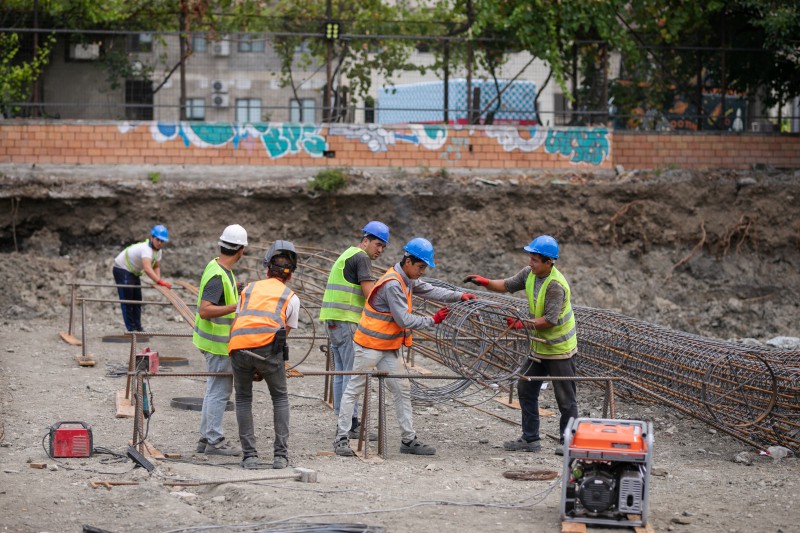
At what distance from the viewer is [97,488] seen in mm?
7223

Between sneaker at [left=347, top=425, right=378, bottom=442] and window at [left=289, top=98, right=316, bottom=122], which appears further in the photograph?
window at [left=289, top=98, right=316, bottom=122]

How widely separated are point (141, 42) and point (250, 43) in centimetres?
202

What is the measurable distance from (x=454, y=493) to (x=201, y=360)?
6680 millimetres

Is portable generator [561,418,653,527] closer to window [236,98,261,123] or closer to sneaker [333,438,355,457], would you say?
sneaker [333,438,355,457]

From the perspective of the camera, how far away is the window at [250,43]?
63.2 ft

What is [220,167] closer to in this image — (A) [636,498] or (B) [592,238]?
(B) [592,238]

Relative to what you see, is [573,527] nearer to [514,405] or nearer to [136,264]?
[514,405]

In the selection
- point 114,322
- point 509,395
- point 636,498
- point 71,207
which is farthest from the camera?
point 71,207

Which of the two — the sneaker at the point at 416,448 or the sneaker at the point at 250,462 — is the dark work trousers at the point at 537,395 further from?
the sneaker at the point at 250,462

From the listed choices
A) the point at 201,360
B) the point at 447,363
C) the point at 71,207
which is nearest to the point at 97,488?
the point at 447,363

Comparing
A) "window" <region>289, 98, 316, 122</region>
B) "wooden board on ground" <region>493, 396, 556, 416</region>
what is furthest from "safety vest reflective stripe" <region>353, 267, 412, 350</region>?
"window" <region>289, 98, 316, 122</region>

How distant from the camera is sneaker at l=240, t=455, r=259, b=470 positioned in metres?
7.98

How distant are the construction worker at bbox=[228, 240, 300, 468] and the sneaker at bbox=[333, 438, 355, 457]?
0.75 metres

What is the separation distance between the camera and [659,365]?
1086cm
